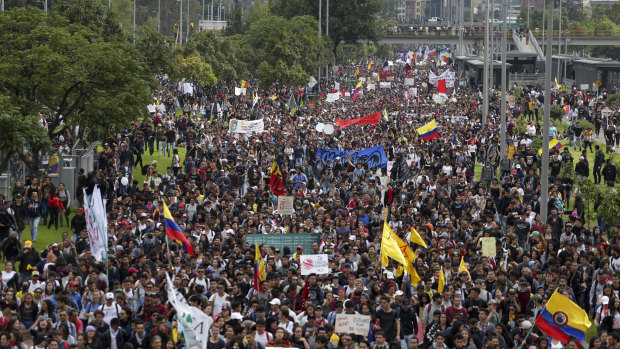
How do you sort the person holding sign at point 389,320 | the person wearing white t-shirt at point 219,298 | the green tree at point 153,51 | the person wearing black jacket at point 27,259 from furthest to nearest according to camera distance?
1. the green tree at point 153,51
2. the person wearing black jacket at point 27,259
3. the person wearing white t-shirt at point 219,298
4. the person holding sign at point 389,320

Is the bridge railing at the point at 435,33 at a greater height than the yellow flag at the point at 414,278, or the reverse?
the bridge railing at the point at 435,33

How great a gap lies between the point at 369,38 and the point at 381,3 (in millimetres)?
2787

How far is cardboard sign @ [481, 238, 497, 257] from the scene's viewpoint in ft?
63.2

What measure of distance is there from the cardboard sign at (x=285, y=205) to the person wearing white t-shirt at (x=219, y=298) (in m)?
8.72

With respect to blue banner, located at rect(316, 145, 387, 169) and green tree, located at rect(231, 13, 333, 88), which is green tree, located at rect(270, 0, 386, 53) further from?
blue banner, located at rect(316, 145, 387, 169)

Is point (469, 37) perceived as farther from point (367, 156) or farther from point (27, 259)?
point (27, 259)

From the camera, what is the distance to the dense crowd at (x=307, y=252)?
14.4 metres

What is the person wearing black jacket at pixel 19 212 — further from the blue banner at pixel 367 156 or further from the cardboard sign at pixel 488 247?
the blue banner at pixel 367 156

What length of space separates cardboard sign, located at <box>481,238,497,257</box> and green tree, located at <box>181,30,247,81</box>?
44.1 metres

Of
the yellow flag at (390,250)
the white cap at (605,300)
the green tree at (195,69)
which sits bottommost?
the white cap at (605,300)

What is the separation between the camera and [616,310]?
1517cm

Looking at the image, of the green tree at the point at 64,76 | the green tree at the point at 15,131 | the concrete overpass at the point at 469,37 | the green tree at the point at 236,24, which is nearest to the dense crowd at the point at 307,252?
the green tree at the point at 15,131

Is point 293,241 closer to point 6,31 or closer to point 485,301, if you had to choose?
point 485,301

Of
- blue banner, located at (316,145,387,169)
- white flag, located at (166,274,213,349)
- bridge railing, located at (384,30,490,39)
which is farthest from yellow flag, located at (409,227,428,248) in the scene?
bridge railing, located at (384,30,490,39)
